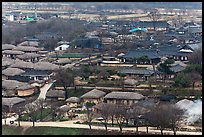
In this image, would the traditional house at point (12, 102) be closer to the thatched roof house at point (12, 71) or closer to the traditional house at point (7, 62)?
the thatched roof house at point (12, 71)

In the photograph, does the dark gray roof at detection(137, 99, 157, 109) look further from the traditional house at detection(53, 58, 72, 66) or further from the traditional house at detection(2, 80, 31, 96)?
the traditional house at detection(53, 58, 72, 66)

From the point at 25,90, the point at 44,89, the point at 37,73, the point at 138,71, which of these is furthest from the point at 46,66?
the point at 138,71

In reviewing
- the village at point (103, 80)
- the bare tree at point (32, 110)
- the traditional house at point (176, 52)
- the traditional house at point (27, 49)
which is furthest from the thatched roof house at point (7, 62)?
the traditional house at point (176, 52)

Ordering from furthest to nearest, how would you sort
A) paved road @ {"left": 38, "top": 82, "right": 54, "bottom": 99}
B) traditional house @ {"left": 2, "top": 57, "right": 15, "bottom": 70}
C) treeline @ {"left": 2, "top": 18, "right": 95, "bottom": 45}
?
treeline @ {"left": 2, "top": 18, "right": 95, "bottom": 45} → traditional house @ {"left": 2, "top": 57, "right": 15, "bottom": 70} → paved road @ {"left": 38, "top": 82, "right": 54, "bottom": 99}

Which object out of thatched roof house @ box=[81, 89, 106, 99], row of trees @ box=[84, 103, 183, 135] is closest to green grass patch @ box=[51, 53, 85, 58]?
thatched roof house @ box=[81, 89, 106, 99]

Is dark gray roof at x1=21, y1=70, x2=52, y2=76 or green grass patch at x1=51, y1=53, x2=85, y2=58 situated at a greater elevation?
dark gray roof at x1=21, y1=70, x2=52, y2=76

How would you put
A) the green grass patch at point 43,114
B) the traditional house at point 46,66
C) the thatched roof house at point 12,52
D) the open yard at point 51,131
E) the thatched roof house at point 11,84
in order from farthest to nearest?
the thatched roof house at point 12,52, the traditional house at point 46,66, the thatched roof house at point 11,84, the green grass patch at point 43,114, the open yard at point 51,131

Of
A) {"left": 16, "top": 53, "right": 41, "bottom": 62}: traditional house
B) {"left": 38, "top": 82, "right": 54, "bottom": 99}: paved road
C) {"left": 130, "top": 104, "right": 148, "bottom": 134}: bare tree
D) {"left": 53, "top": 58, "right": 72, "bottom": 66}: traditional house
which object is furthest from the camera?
{"left": 16, "top": 53, "right": 41, "bottom": 62}: traditional house
